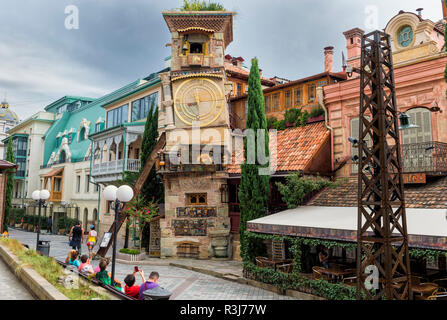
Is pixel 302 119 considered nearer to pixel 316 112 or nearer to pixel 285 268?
pixel 316 112

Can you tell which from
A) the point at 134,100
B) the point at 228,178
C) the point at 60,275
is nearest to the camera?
the point at 60,275

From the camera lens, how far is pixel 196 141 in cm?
1947

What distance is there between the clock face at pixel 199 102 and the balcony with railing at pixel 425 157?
9340mm

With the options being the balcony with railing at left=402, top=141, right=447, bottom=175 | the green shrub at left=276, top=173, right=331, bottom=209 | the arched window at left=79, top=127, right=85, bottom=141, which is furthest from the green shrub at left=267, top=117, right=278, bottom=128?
the arched window at left=79, top=127, right=85, bottom=141

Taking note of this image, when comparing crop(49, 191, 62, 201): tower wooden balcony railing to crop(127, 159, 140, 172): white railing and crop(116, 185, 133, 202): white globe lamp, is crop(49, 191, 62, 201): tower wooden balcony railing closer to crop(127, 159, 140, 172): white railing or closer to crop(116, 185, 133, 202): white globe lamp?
crop(127, 159, 140, 172): white railing

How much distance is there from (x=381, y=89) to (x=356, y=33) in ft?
43.1

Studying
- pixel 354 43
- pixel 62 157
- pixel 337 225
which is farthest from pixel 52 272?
pixel 62 157

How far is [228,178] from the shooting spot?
63.3ft

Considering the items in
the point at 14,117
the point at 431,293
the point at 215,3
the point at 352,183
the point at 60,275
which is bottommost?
the point at 431,293

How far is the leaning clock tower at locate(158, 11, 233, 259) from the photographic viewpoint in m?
19.0

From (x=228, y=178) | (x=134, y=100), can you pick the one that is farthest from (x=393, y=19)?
(x=134, y=100)

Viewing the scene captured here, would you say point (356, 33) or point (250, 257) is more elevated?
point (356, 33)

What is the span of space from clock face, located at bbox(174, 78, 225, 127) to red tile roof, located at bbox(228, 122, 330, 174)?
2939 millimetres
